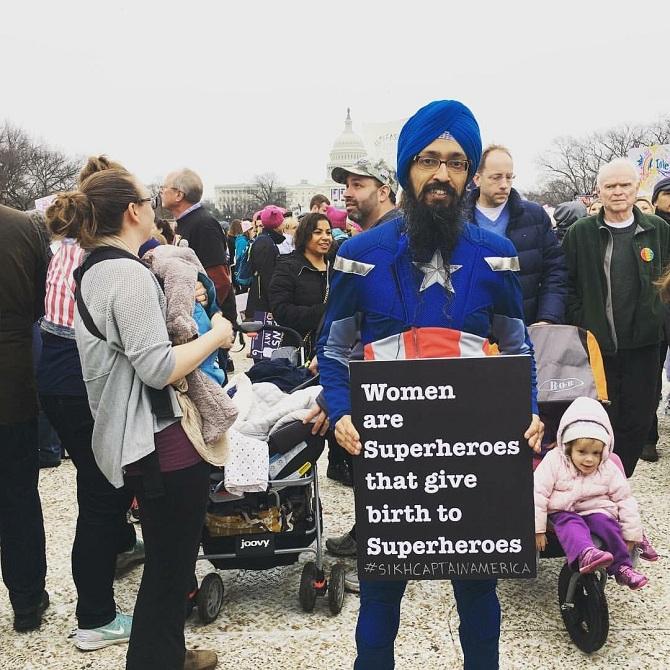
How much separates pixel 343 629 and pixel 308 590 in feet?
0.83

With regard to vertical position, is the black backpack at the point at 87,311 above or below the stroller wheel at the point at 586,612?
above

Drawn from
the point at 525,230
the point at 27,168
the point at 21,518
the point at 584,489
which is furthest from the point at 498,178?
the point at 27,168

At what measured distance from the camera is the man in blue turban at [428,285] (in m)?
2.10

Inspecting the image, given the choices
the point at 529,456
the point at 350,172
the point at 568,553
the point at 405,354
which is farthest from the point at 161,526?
the point at 350,172

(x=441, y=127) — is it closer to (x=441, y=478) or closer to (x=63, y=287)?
(x=441, y=478)

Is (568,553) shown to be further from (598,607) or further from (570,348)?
(570,348)

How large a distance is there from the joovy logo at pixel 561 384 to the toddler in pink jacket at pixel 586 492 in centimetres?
31

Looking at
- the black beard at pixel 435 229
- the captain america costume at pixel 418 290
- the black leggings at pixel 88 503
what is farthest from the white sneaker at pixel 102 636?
the black beard at pixel 435 229

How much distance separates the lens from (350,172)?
393cm

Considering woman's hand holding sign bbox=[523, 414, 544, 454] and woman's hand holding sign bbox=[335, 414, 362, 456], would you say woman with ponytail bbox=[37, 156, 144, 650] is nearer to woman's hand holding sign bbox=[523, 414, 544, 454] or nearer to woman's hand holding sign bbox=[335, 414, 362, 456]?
woman's hand holding sign bbox=[335, 414, 362, 456]

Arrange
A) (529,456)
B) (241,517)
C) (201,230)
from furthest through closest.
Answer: (201,230)
(241,517)
(529,456)

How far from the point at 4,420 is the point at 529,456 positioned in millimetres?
2251

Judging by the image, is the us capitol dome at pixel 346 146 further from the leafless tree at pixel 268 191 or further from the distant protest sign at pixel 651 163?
the distant protest sign at pixel 651 163

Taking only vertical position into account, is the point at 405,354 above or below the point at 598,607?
above
